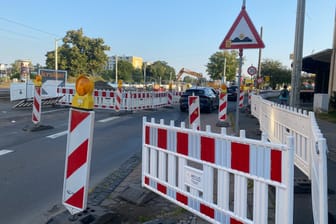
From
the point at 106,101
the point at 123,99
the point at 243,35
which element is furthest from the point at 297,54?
the point at 106,101

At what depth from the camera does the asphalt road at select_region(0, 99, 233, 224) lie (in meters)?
4.79

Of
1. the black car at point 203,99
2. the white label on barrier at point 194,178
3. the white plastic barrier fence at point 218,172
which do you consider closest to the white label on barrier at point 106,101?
the black car at point 203,99

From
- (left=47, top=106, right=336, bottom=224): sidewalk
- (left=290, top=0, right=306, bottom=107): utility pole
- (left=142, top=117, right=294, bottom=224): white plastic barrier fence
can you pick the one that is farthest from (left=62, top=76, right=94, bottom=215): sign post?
(left=290, top=0, right=306, bottom=107): utility pole

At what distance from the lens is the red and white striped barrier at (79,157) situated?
13.2ft

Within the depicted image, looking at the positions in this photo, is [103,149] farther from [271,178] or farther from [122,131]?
[271,178]

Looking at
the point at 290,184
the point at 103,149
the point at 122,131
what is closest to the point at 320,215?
the point at 290,184

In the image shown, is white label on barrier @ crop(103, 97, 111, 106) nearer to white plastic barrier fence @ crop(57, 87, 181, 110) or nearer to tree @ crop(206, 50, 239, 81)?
white plastic barrier fence @ crop(57, 87, 181, 110)

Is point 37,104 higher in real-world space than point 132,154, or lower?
higher

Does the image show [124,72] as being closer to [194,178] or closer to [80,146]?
[80,146]

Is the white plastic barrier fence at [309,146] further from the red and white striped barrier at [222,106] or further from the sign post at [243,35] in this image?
the red and white striped barrier at [222,106]

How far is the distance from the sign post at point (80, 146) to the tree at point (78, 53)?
187 ft

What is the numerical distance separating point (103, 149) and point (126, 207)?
164 inches

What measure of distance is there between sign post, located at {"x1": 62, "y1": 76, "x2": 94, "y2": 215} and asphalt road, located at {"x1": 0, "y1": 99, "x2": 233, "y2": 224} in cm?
69

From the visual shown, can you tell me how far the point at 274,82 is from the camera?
2771 inches
